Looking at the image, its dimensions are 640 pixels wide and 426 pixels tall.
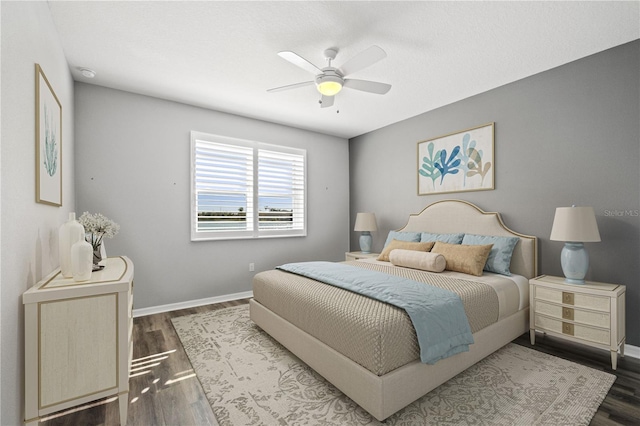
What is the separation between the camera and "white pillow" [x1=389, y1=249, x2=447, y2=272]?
3109mm

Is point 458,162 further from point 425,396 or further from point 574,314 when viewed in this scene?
point 425,396

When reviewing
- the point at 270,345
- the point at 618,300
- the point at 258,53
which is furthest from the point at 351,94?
the point at 618,300

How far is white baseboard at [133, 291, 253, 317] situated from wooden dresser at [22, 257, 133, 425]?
2.00 metres

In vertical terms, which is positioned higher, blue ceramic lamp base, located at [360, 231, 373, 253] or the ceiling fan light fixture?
the ceiling fan light fixture

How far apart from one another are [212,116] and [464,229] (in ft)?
11.8

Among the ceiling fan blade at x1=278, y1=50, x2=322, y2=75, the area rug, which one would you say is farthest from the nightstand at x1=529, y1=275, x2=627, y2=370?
the ceiling fan blade at x1=278, y1=50, x2=322, y2=75

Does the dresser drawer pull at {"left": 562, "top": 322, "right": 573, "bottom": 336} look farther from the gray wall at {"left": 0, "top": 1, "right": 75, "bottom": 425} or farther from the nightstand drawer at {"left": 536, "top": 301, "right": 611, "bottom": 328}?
the gray wall at {"left": 0, "top": 1, "right": 75, "bottom": 425}

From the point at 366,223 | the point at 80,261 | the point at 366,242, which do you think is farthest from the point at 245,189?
the point at 80,261

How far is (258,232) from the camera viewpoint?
453 centimetres

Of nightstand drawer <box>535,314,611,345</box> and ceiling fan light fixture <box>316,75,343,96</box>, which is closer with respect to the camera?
nightstand drawer <box>535,314,611,345</box>

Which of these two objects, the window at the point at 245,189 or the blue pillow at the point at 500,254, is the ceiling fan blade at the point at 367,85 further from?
the window at the point at 245,189

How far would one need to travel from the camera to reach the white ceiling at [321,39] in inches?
83.9

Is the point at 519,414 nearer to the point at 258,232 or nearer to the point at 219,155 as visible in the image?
the point at 258,232

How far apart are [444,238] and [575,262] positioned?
1.27 m
